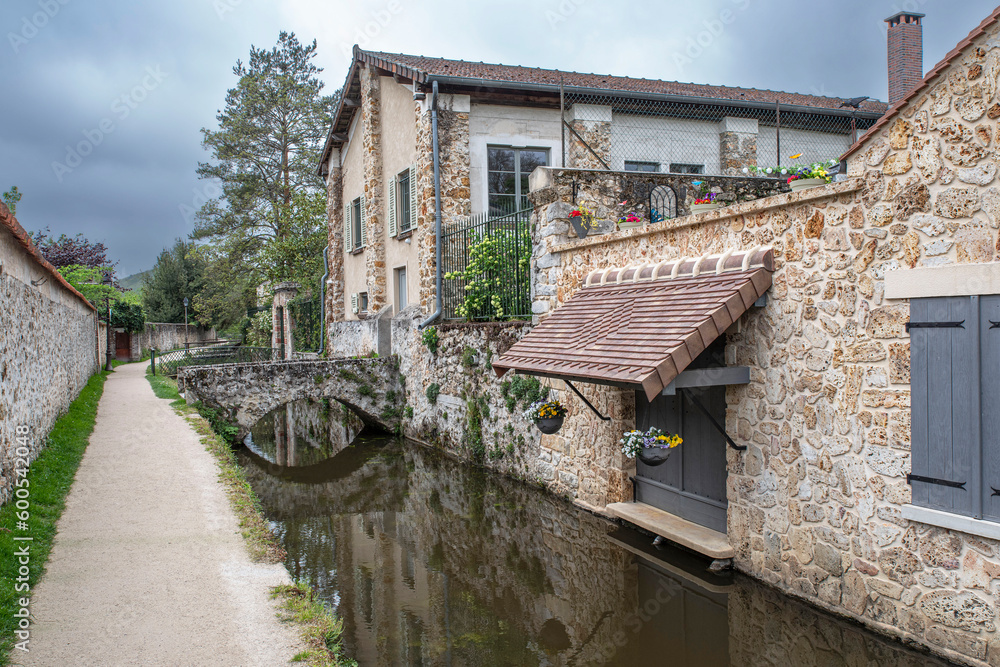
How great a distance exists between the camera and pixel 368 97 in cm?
1542

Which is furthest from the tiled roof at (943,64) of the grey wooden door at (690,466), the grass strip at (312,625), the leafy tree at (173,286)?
the leafy tree at (173,286)

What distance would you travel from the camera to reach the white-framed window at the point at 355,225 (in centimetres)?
1681

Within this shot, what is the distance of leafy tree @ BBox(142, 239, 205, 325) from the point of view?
3938cm

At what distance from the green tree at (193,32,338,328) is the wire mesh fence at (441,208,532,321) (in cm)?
1590

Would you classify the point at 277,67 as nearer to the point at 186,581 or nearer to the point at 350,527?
the point at 350,527

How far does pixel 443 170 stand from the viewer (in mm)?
12195

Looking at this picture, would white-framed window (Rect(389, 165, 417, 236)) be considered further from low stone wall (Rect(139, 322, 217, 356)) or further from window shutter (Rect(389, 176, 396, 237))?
low stone wall (Rect(139, 322, 217, 356))

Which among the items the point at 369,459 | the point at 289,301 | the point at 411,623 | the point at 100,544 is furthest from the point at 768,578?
the point at 289,301

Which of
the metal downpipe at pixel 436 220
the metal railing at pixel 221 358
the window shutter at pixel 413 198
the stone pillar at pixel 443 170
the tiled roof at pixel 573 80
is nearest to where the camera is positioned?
the metal downpipe at pixel 436 220

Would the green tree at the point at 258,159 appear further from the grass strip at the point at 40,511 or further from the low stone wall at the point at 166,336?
the grass strip at the point at 40,511

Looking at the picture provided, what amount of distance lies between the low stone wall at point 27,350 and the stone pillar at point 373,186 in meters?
6.18

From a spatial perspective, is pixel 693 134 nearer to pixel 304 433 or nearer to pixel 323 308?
pixel 304 433

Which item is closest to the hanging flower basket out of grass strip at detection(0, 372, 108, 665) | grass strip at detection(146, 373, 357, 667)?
grass strip at detection(146, 373, 357, 667)

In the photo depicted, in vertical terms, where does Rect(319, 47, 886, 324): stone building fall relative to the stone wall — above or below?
above
